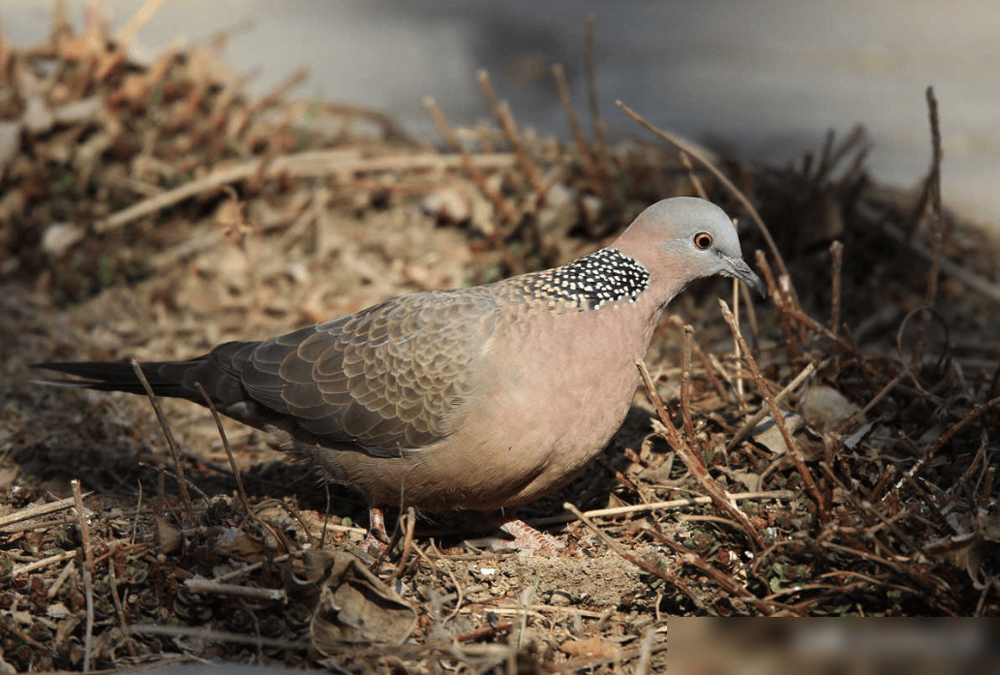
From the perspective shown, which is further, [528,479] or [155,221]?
[155,221]

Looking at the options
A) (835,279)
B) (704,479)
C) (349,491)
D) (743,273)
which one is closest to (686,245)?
(743,273)

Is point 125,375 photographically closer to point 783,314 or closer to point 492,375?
point 492,375

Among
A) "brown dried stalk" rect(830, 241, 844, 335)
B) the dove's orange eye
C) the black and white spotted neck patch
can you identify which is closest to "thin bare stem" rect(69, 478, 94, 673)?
the black and white spotted neck patch

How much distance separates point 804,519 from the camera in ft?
9.99

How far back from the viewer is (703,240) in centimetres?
341

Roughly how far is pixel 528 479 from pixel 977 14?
839 centimetres

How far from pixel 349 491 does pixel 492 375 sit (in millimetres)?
1111

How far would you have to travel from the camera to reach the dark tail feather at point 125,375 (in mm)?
3793

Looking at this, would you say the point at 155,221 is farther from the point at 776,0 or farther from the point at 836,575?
the point at 776,0

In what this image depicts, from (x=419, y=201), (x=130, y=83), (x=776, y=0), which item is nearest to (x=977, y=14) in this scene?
(x=776, y=0)

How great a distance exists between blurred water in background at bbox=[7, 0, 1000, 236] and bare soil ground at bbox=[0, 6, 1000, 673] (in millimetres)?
1110

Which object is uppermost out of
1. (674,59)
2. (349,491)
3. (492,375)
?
(674,59)

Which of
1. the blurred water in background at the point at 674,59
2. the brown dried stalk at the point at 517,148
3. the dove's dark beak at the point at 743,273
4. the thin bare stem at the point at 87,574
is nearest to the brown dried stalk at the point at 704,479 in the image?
the dove's dark beak at the point at 743,273

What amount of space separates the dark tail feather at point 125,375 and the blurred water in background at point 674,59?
12.5ft
